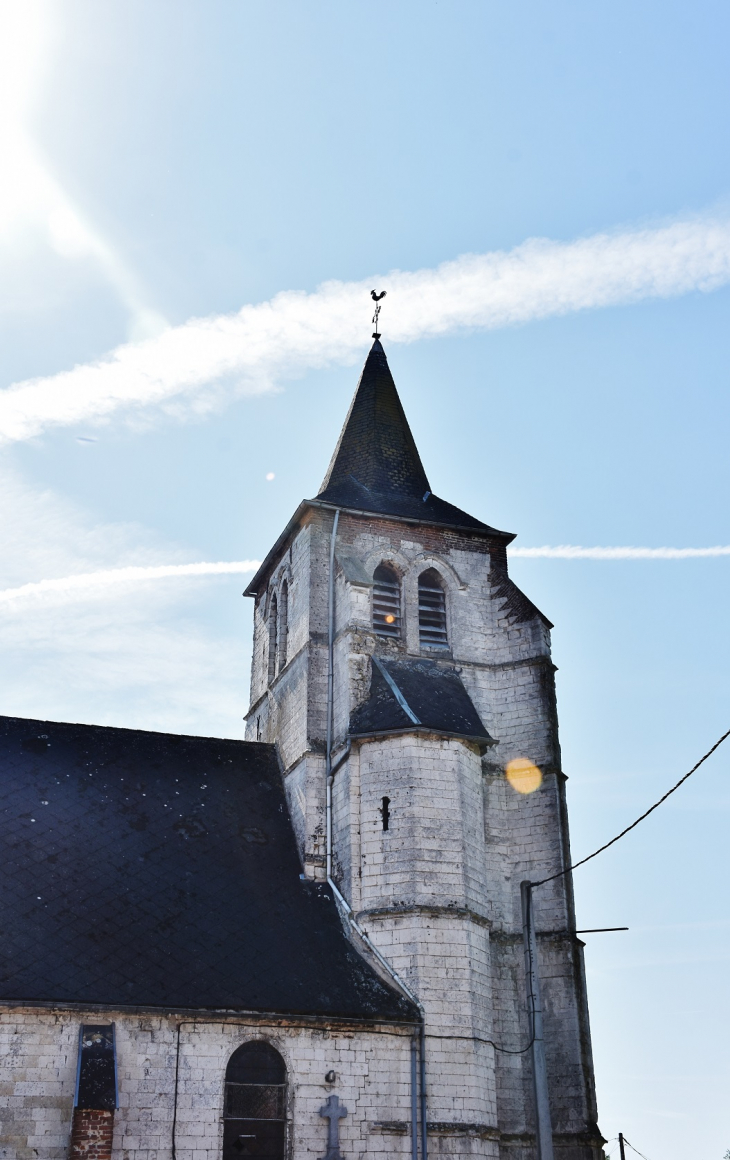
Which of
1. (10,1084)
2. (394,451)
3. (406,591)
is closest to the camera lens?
(10,1084)

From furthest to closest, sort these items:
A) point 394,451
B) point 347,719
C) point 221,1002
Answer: point 394,451 < point 347,719 < point 221,1002

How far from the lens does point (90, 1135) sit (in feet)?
43.7

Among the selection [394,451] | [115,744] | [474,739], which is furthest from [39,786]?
[394,451]

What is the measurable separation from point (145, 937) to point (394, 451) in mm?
12235

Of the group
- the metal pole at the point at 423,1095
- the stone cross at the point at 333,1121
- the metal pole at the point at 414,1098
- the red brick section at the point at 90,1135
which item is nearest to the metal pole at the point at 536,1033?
the metal pole at the point at 423,1095

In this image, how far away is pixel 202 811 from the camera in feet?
61.4

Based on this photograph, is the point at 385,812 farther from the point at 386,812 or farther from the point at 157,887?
the point at 157,887

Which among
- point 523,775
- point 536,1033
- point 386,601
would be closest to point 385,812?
point 523,775

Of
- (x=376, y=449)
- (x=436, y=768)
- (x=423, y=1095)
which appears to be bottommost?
(x=423, y=1095)

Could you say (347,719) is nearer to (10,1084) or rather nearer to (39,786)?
(39,786)

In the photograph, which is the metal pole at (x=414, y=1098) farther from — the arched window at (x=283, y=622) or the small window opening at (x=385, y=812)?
the arched window at (x=283, y=622)

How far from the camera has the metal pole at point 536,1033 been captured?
14.7m

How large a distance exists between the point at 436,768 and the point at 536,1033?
13.9ft

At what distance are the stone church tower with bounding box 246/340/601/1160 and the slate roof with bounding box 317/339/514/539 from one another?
76 mm
